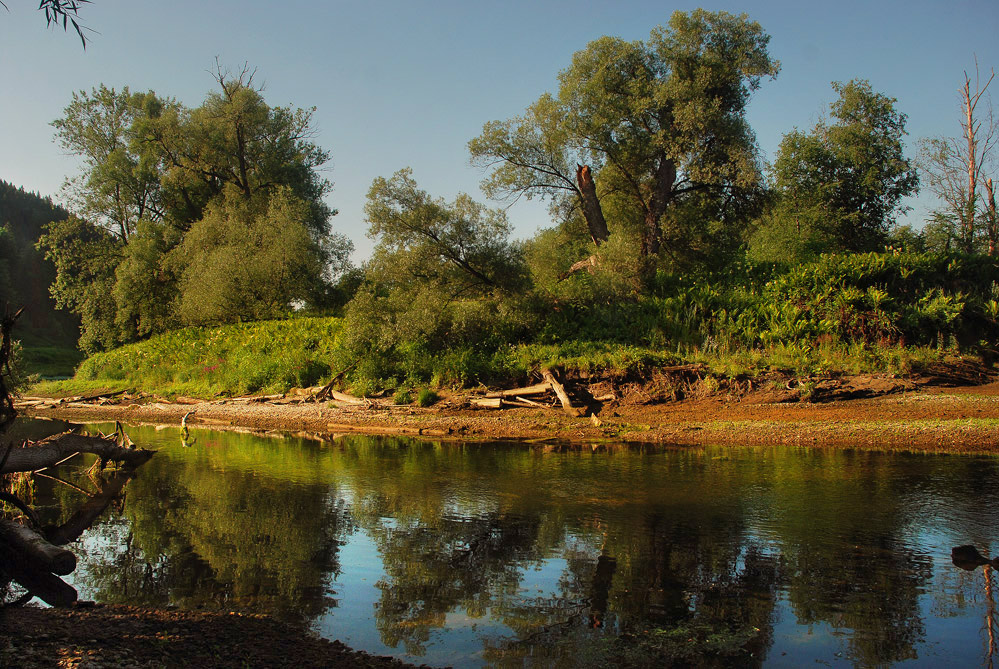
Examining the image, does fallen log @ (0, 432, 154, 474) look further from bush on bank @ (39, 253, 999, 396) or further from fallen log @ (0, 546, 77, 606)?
bush on bank @ (39, 253, 999, 396)

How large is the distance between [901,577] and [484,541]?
439 cm

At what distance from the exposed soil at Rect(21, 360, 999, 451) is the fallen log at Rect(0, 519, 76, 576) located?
415 inches

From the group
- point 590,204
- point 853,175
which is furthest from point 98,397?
point 853,175

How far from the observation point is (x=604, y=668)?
4574 millimetres

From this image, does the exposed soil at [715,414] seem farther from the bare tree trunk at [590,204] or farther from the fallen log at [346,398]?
the bare tree trunk at [590,204]

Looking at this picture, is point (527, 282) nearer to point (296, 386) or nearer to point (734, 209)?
point (296, 386)

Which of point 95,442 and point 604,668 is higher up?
point 95,442

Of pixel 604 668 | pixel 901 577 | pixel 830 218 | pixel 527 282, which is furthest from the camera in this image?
pixel 830 218

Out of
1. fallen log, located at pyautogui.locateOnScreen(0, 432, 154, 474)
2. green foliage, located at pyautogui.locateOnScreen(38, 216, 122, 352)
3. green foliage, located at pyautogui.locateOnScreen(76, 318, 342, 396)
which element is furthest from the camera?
green foliage, located at pyautogui.locateOnScreen(38, 216, 122, 352)

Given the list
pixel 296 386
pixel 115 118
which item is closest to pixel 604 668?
pixel 296 386

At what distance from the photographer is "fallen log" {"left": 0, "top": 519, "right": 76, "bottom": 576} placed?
553 centimetres

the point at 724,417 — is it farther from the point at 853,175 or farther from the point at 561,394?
the point at 853,175

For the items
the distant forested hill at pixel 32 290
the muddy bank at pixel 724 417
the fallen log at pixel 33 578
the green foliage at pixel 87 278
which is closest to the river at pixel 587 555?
the fallen log at pixel 33 578

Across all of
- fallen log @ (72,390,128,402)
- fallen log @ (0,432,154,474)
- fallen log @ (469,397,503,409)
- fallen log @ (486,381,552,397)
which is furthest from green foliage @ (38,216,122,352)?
fallen log @ (0,432,154,474)
